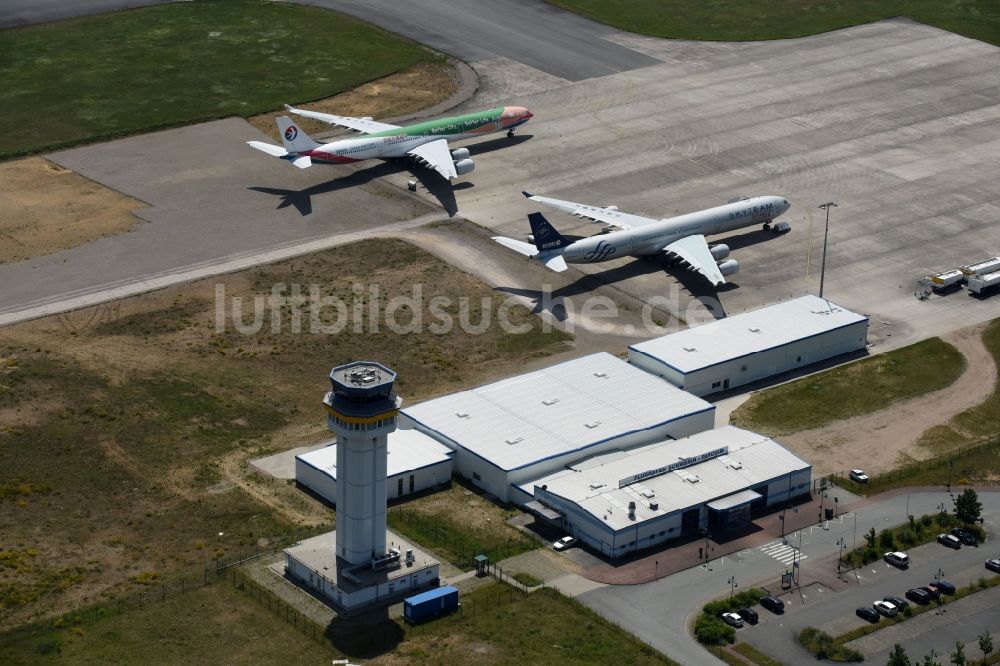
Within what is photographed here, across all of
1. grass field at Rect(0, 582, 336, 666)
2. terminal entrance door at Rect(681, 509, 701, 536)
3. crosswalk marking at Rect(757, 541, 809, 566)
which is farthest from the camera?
terminal entrance door at Rect(681, 509, 701, 536)

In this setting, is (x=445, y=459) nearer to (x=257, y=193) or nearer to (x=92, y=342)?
(x=92, y=342)

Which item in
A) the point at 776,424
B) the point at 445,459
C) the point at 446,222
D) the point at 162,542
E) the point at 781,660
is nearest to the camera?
the point at 781,660

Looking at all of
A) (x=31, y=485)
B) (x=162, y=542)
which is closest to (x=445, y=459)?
(x=162, y=542)

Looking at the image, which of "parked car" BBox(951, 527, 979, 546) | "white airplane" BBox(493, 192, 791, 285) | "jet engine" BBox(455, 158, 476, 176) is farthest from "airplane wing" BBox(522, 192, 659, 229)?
"parked car" BBox(951, 527, 979, 546)

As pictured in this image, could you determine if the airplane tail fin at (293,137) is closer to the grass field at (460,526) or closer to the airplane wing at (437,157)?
the airplane wing at (437,157)

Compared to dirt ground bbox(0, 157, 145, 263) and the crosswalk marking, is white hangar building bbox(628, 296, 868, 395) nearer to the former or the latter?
the crosswalk marking

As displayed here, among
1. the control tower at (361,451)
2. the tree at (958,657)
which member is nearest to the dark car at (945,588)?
the tree at (958,657)
